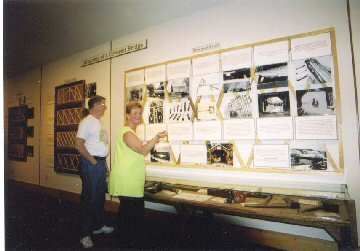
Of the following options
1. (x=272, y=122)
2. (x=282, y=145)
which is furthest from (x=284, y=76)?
(x=282, y=145)

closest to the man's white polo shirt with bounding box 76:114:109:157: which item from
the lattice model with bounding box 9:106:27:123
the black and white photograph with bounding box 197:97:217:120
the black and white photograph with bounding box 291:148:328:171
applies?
the black and white photograph with bounding box 197:97:217:120

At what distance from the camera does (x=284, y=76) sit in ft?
8.30

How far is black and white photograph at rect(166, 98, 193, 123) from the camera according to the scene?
3.16 meters

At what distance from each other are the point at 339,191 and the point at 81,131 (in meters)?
2.65

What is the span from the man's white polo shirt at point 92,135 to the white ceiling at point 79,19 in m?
1.06

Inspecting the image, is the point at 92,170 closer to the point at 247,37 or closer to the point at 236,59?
the point at 236,59

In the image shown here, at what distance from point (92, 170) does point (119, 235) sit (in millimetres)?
817

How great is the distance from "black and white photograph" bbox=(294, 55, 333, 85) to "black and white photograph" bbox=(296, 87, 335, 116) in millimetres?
85

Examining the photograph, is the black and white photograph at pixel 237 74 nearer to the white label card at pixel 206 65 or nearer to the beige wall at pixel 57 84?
the white label card at pixel 206 65

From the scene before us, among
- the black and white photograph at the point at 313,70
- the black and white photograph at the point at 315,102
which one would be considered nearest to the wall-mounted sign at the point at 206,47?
the black and white photograph at the point at 313,70

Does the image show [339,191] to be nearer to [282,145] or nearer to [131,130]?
[282,145]

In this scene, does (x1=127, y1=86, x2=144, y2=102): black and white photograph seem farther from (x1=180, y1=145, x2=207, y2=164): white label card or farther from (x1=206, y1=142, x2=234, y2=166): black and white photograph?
(x1=206, y1=142, x2=234, y2=166): black and white photograph

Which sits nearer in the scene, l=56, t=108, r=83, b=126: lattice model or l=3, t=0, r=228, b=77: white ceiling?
l=3, t=0, r=228, b=77: white ceiling

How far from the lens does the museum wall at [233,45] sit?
2.27 meters
